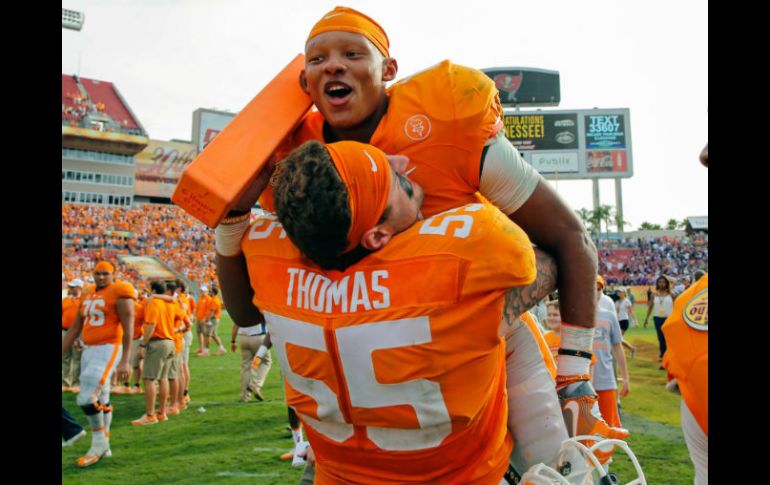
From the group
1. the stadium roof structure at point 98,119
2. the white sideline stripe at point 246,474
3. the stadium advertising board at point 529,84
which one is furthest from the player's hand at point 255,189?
the stadium roof structure at point 98,119

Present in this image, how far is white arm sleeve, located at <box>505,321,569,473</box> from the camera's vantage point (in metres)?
2.09

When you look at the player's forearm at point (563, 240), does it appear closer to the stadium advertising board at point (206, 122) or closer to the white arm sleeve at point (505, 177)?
the white arm sleeve at point (505, 177)

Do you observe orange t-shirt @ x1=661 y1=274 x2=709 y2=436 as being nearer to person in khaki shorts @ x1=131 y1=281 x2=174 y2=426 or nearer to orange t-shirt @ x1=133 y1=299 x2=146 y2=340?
person in khaki shorts @ x1=131 y1=281 x2=174 y2=426

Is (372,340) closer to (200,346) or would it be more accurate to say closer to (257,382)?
(257,382)

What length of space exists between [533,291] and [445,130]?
61 centimetres

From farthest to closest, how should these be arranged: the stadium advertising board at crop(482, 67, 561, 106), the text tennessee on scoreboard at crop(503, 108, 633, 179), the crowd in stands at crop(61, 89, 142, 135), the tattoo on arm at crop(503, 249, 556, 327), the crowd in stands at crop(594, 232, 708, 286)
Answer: the crowd in stands at crop(61, 89, 142, 135)
the crowd in stands at crop(594, 232, 708, 286)
the stadium advertising board at crop(482, 67, 561, 106)
the text tennessee on scoreboard at crop(503, 108, 633, 179)
the tattoo on arm at crop(503, 249, 556, 327)

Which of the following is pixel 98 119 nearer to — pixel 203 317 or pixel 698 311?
pixel 203 317

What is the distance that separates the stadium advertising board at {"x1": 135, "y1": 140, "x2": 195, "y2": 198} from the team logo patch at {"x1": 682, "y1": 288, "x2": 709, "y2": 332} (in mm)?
62253

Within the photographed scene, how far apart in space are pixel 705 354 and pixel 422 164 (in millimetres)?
1095

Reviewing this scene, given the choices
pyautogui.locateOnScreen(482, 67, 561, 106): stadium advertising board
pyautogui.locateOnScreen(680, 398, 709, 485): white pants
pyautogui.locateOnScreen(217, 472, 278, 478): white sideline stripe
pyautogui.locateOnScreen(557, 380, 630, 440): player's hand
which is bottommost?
pyautogui.locateOnScreen(217, 472, 278, 478): white sideline stripe

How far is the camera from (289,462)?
6594 millimetres

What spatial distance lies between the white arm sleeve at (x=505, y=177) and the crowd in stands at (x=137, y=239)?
3417 cm

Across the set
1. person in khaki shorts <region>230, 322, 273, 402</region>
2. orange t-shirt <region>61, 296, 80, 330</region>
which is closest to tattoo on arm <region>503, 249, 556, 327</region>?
person in khaki shorts <region>230, 322, 273, 402</region>

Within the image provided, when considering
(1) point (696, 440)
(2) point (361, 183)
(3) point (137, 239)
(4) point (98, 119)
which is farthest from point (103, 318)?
(4) point (98, 119)
